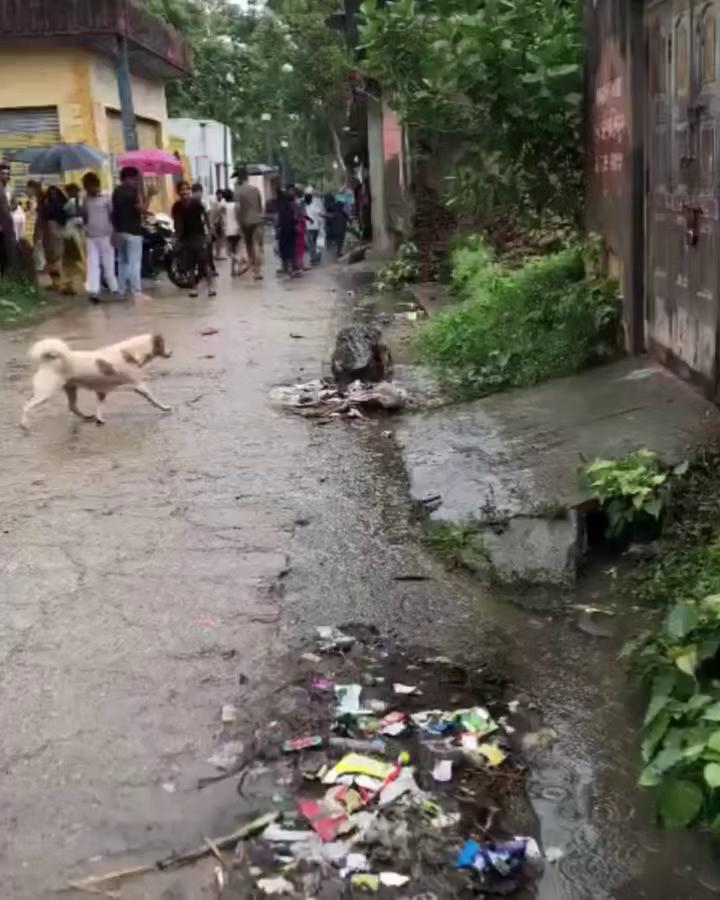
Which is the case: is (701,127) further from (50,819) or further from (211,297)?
(211,297)

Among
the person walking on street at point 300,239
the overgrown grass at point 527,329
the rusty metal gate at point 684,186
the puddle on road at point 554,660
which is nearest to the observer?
the puddle on road at point 554,660

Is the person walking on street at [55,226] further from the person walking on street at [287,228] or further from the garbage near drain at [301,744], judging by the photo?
the garbage near drain at [301,744]

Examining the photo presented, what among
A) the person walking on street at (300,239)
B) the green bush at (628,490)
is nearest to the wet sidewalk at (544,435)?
the green bush at (628,490)

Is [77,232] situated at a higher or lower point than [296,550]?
higher

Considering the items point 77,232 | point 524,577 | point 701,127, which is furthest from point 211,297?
point 524,577

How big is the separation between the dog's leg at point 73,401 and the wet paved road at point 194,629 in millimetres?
98

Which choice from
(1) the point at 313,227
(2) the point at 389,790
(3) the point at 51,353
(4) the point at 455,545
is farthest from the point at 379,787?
(1) the point at 313,227

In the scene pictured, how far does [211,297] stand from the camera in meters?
17.4

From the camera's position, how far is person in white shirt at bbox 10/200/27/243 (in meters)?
17.9

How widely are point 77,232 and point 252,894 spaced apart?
613 inches

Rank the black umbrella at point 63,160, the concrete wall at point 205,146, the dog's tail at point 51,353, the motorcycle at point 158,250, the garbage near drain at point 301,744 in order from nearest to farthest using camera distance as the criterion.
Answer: the garbage near drain at point 301,744
the dog's tail at point 51,353
the black umbrella at point 63,160
the motorcycle at point 158,250
the concrete wall at point 205,146

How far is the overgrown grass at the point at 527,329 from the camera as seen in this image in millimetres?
8234

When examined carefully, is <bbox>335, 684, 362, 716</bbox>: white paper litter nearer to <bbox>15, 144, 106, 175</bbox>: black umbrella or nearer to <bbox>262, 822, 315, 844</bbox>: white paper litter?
<bbox>262, 822, 315, 844</bbox>: white paper litter

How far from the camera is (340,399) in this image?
884cm
